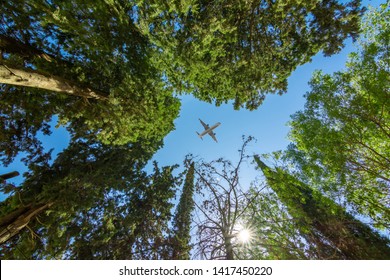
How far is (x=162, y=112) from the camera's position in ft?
34.2

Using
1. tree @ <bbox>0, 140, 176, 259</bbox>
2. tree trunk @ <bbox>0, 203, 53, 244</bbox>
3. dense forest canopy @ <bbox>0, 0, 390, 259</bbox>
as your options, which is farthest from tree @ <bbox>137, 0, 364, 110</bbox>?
tree trunk @ <bbox>0, 203, 53, 244</bbox>

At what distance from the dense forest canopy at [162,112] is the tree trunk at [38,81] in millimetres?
33

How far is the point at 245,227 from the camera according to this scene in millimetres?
5863

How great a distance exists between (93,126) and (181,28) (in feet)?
18.2

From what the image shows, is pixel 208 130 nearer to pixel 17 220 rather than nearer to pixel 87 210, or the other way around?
pixel 87 210

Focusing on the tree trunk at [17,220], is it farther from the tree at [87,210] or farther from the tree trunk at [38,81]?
the tree trunk at [38,81]

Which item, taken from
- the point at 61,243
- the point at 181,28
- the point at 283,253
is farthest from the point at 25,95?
the point at 283,253

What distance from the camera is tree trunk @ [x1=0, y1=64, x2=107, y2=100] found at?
4648 mm

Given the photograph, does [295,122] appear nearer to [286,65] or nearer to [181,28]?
[286,65]

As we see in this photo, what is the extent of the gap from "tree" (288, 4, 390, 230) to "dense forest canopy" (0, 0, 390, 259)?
6 cm

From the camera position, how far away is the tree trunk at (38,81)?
4.65 m

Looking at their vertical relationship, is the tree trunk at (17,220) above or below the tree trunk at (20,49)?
below

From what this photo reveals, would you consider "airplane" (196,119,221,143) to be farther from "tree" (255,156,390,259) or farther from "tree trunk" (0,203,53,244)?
"tree trunk" (0,203,53,244)

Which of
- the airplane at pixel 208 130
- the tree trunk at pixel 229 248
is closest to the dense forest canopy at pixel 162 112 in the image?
the tree trunk at pixel 229 248
